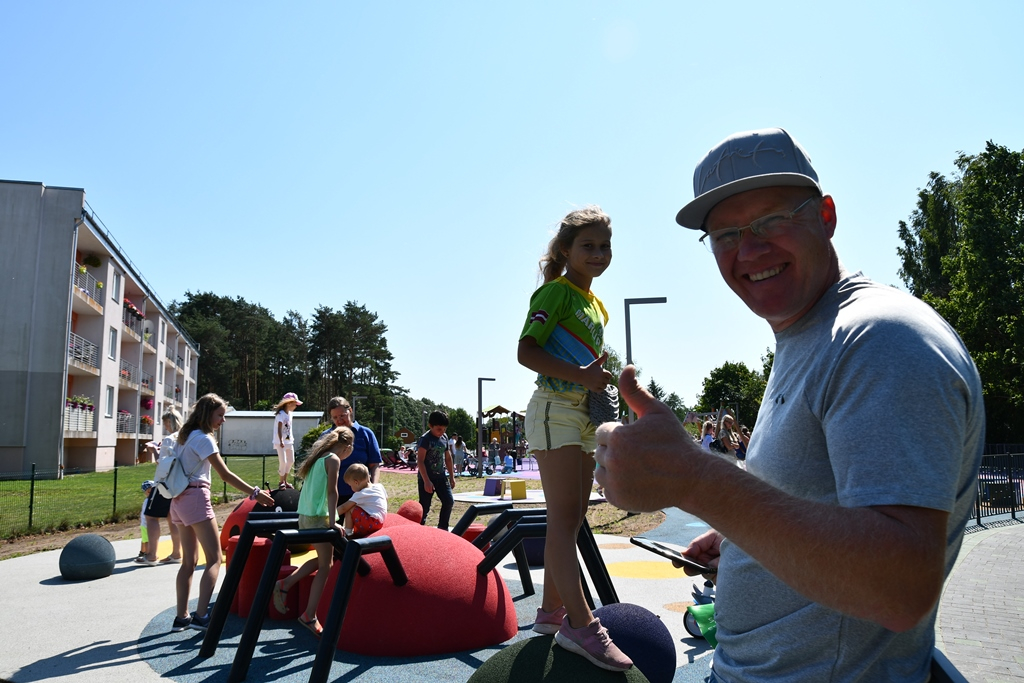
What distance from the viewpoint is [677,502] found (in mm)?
1377

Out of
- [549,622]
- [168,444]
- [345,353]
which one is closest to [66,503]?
[168,444]

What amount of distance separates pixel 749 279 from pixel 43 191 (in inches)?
1605

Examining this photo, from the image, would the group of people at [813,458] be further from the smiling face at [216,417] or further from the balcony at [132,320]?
the balcony at [132,320]

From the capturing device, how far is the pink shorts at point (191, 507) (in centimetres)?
710

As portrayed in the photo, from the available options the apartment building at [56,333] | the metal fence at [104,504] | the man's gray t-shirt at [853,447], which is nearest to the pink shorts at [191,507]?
the man's gray t-shirt at [853,447]

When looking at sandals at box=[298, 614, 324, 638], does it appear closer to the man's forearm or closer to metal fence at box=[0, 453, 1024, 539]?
the man's forearm

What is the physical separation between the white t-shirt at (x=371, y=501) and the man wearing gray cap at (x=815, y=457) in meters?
6.01

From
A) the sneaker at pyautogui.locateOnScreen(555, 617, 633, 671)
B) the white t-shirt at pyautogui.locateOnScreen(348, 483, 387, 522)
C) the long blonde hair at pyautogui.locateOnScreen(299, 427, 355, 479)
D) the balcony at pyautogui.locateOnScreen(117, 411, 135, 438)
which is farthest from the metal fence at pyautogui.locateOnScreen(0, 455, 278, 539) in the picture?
the balcony at pyautogui.locateOnScreen(117, 411, 135, 438)

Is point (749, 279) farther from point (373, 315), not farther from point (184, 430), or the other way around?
point (373, 315)

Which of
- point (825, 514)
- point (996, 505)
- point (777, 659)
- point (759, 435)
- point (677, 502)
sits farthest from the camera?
point (996, 505)

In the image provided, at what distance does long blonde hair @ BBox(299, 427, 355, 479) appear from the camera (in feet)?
22.5

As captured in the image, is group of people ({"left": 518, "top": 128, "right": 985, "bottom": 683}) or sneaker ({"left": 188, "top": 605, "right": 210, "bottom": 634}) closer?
group of people ({"left": 518, "top": 128, "right": 985, "bottom": 683})

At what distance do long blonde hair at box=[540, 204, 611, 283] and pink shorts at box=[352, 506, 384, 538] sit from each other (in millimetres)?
4296

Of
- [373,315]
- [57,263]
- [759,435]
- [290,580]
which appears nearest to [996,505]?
[290,580]
